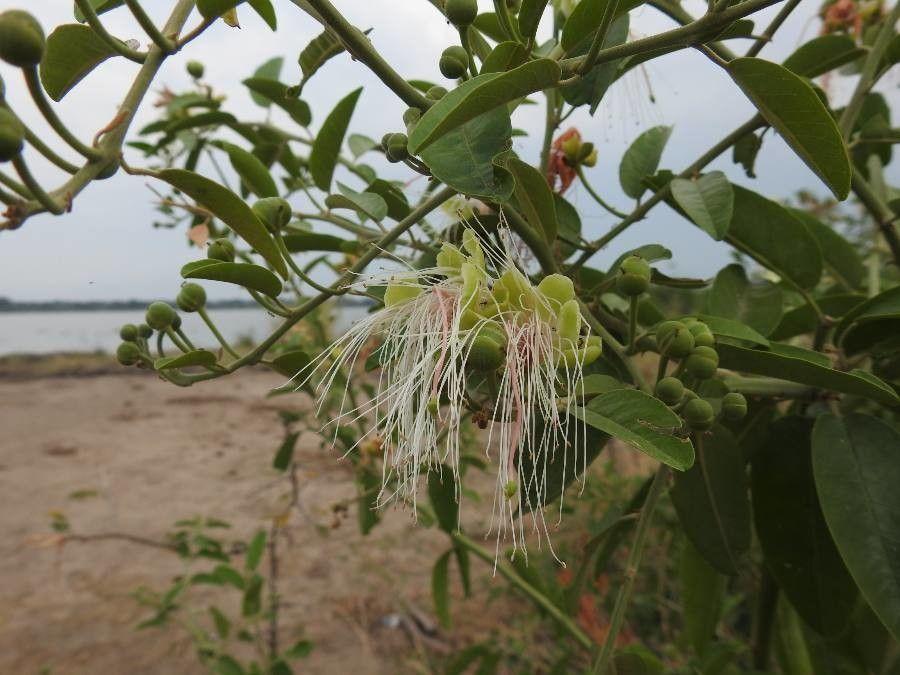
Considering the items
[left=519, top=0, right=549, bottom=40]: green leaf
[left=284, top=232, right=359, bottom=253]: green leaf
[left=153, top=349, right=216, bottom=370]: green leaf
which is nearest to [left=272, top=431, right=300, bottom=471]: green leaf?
[left=284, top=232, right=359, bottom=253]: green leaf

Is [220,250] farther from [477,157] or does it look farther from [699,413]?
[699,413]

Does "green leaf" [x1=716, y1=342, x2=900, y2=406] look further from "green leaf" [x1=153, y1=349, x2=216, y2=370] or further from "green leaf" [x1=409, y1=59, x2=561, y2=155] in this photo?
"green leaf" [x1=153, y1=349, x2=216, y2=370]

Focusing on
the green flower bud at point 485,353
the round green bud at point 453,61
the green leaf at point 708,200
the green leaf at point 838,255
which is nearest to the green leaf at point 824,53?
the green leaf at point 838,255

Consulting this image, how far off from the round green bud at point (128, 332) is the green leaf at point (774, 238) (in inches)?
30.5

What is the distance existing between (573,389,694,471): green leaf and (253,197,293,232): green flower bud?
354mm

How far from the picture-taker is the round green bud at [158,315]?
2.53 feet

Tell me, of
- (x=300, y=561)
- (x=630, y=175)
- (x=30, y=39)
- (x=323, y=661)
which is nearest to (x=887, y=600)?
(x=630, y=175)

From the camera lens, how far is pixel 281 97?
1.17 m

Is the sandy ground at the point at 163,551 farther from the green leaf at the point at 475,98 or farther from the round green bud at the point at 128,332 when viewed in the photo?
the green leaf at the point at 475,98

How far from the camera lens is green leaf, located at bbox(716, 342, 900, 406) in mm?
666

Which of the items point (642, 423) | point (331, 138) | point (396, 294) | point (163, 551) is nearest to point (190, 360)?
point (396, 294)

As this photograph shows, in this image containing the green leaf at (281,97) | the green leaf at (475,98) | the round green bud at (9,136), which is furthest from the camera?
the green leaf at (281,97)

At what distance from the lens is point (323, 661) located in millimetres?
2883

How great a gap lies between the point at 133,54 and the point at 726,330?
0.63m
